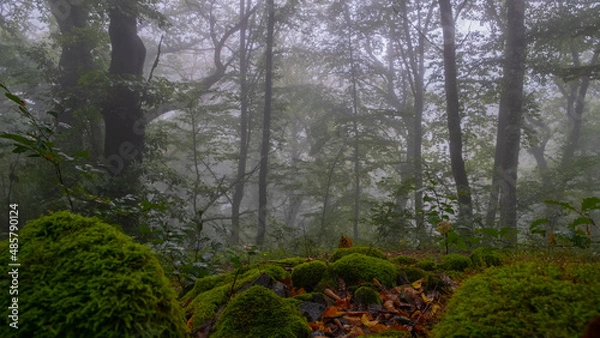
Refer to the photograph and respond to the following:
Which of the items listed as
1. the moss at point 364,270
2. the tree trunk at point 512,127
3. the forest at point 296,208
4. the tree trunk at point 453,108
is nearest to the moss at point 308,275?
the forest at point 296,208

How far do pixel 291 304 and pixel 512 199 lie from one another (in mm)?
9322

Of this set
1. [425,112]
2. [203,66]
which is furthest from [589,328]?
[203,66]

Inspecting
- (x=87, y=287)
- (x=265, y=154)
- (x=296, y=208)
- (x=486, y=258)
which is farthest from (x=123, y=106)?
(x=296, y=208)

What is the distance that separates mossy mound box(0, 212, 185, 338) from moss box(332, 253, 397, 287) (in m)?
1.69

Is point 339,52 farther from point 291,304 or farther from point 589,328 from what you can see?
point 589,328

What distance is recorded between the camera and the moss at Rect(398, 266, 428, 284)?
9.96 ft

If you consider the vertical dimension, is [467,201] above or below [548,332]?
above

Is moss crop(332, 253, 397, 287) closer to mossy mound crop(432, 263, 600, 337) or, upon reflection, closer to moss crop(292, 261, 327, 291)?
moss crop(292, 261, 327, 291)

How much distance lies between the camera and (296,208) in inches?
906

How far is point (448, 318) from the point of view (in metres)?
1.60

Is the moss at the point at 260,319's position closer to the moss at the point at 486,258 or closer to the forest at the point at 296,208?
the forest at the point at 296,208

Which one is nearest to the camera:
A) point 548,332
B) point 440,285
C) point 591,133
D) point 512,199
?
point 548,332

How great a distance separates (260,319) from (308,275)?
2.83ft

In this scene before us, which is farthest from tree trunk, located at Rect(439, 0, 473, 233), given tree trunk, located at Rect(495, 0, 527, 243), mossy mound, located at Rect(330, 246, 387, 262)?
mossy mound, located at Rect(330, 246, 387, 262)
